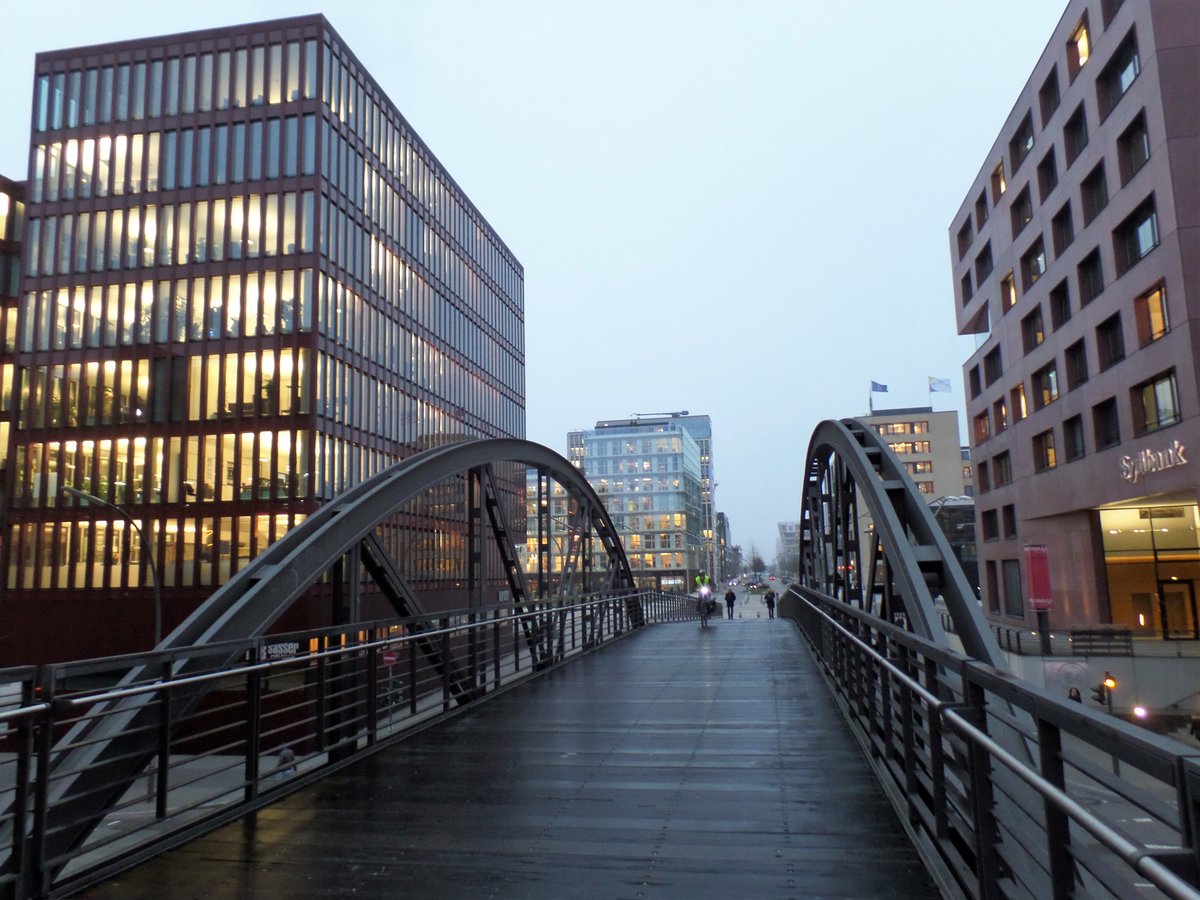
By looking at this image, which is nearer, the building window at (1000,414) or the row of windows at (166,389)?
the row of windows at (166,389)

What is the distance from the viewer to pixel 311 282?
1416 inches

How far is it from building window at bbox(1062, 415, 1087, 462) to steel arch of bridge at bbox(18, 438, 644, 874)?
930 inches

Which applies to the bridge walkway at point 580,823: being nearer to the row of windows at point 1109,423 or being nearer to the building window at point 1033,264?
A: the row of windows at point 1109,423

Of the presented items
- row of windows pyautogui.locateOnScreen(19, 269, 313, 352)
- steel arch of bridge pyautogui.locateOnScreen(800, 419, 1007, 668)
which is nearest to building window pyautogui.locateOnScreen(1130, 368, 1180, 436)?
steel arch of bridge pyautogui.locateOnScreen(800, 419, 1007, 668)

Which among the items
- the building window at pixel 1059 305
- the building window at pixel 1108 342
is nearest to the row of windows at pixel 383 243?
the building window at pixel 1059 305

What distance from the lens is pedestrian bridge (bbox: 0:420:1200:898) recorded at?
10.7 ft

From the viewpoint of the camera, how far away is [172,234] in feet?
122

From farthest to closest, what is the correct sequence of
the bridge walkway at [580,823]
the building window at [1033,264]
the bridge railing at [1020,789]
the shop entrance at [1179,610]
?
the building window at [1033,264]
the shop entrance at [1179,610]
the bridge walkway at [580,823]
the bridge railing at [1020,789]

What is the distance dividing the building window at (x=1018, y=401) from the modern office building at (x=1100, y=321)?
120mm

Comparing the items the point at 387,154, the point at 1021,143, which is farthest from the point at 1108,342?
the point at 387,154

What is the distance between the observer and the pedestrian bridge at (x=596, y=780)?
3271 mm

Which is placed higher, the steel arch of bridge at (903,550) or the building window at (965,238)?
the building window at (965,238)

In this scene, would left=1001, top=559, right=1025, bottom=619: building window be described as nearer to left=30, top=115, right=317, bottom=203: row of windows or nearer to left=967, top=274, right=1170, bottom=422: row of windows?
left=967, top=274, right=1170, bottom=422: row of windows

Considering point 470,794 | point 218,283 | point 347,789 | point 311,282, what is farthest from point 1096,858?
point 218,283
